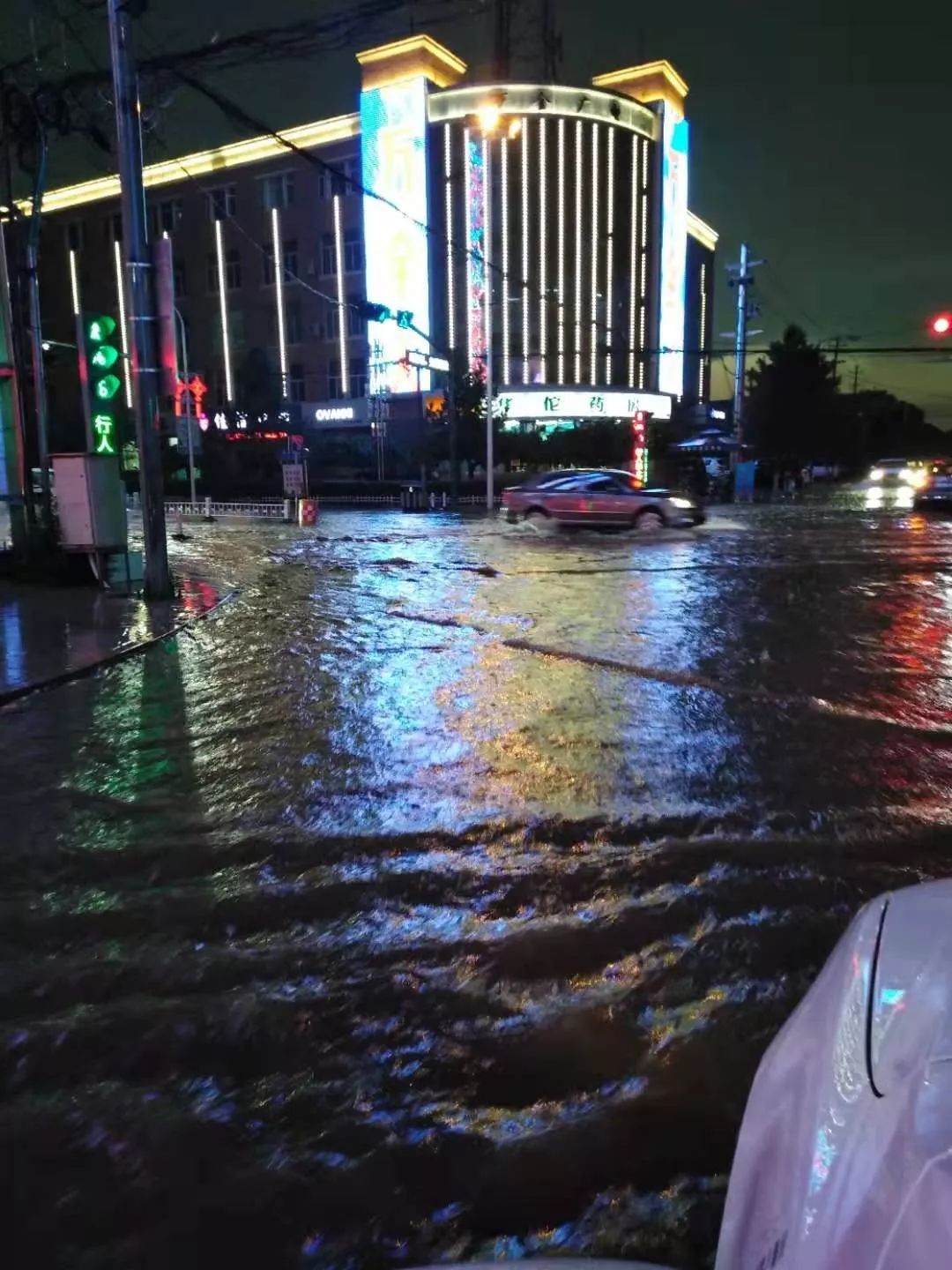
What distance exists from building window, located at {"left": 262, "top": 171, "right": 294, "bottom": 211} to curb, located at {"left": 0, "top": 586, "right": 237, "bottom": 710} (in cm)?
6463

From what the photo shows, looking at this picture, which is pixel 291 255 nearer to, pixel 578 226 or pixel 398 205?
pixel 398 205

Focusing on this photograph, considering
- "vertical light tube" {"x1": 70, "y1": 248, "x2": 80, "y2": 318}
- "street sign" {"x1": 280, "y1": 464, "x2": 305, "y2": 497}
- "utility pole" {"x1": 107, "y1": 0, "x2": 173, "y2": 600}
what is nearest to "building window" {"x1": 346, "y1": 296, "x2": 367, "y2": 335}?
"vertical light tube" {"x1": 70, "y1": 248, "x2": 80, "y2": 318}

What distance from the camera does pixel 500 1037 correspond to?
330 cm

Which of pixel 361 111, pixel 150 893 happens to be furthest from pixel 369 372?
pixel 150 893

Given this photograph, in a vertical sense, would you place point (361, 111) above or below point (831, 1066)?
above

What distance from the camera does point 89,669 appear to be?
365 inches

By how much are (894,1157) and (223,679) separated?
815cm

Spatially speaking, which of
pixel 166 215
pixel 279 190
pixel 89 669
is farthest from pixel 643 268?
pixel 89 669

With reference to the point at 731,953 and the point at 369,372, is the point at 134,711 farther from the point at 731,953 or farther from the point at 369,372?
the point at 369,372

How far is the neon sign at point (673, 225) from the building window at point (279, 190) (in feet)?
86.2

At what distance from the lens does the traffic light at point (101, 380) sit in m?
13.6

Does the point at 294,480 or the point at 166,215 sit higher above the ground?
the point at 166,215

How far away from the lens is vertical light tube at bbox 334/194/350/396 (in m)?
65.7

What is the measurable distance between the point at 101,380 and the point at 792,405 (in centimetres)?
6019
